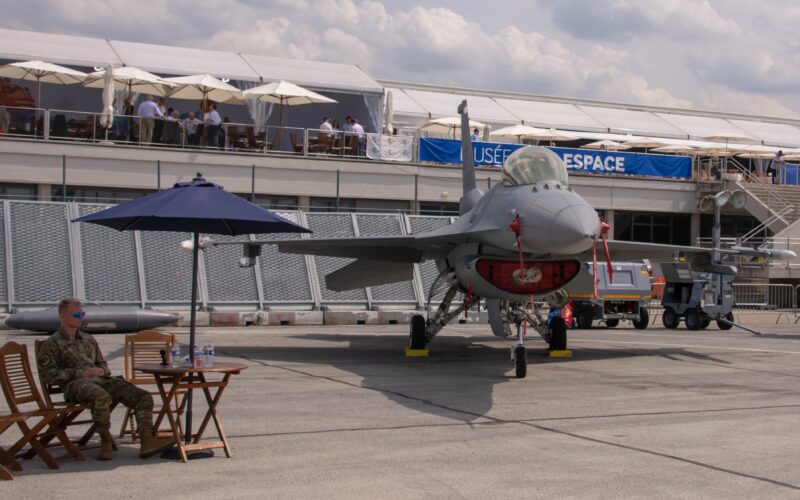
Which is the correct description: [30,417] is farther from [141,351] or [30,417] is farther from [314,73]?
[314,73]

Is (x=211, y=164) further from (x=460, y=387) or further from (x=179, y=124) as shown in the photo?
(x=460, y=387)

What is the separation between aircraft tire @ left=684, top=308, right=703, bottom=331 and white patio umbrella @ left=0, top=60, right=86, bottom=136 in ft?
68.6

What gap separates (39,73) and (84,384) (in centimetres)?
2487

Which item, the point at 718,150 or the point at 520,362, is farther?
the point at 718,150

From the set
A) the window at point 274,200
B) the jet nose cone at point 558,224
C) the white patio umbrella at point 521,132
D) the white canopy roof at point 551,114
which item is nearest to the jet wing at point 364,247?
the jet nose cone at point 558,224

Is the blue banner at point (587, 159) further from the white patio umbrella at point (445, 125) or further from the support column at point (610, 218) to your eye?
the white patio umbrella at point (445, 125)

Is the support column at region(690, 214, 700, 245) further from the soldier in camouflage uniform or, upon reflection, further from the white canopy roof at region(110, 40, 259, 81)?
the soldier in camouflage uniform

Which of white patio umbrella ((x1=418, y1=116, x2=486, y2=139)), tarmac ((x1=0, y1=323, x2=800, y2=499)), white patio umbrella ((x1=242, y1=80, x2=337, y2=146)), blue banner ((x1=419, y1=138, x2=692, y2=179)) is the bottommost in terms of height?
tarmac ((x1=0, y1=323, x2=800, y2=499))

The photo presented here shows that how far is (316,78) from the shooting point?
3778 centimetres

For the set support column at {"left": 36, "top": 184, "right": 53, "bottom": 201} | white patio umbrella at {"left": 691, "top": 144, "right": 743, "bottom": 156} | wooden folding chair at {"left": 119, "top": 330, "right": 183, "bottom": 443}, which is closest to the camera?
wooden folding chair at {"left": 119, "top": 330, "right": 183, "bottom": 443}

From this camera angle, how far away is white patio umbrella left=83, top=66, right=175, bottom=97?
3004 centimetres

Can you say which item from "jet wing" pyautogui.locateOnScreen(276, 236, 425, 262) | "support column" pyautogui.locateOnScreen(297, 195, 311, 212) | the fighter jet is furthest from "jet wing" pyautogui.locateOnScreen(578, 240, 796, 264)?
"support column" pyautogui.locateOnScreen(297, 195, 311, 212)

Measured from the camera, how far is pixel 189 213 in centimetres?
831

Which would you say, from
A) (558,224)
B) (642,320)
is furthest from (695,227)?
(558,224)
